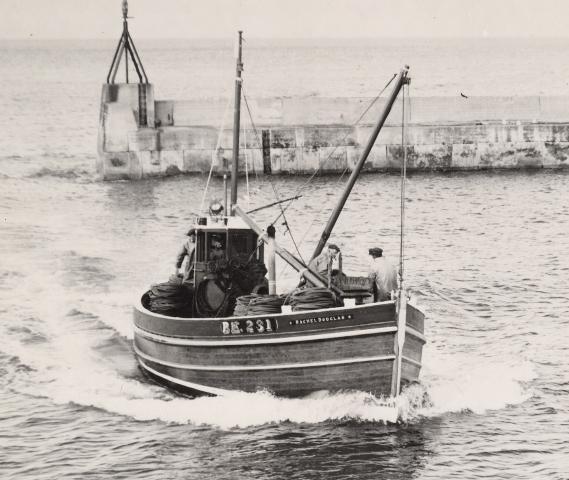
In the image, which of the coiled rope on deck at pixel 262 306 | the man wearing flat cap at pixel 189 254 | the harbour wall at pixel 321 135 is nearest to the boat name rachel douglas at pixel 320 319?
the coiled rope on deck at pixel 262 306

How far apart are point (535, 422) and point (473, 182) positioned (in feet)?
91.3

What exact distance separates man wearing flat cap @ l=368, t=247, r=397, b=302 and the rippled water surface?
1.78m

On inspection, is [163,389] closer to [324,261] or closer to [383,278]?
[324,261]

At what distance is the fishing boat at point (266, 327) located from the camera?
18281 mm

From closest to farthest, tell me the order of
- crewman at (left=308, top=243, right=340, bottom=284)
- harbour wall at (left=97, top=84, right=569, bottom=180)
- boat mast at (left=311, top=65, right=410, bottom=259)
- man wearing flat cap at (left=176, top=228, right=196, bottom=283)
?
crewman at (left=308, top=243, right=340, bottom=284) → boat mast at (left=311, top=65, right=410, bottom=259) → man wearing flat cap at (left=176, top=228, right=196, bottom=283) → harbour wall at (left=97, top=84, right=569, bottom=180)

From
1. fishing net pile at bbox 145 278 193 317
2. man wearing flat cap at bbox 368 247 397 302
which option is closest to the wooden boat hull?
man wearing flat cap at bbox 368 247 397 302

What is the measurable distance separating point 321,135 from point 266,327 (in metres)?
28.6

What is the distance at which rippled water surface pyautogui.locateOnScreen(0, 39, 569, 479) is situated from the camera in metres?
18.1

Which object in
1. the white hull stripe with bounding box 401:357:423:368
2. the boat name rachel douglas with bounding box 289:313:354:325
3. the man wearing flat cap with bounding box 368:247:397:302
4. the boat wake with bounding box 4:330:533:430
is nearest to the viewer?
the boat name rachel douglas with bounding box 289:313:354:325

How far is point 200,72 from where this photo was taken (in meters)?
190

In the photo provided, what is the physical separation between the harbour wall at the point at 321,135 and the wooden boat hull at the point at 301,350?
86.0ft

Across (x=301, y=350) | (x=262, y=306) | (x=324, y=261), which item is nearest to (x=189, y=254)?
(x=324, y=261)

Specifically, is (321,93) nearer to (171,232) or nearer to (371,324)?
(171,232)

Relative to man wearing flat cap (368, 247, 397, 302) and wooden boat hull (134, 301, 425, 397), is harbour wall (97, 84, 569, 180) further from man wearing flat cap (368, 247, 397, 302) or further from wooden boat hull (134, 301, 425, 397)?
man wearing flat cap (368, 247, 397, 302)
